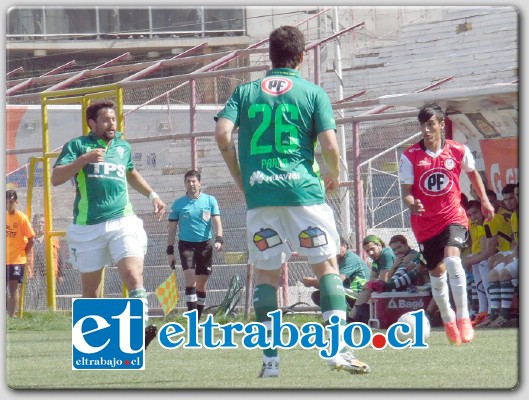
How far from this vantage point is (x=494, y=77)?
15.9 m

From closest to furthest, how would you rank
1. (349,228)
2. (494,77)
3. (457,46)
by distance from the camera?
1. (349,228)
2. (494,77)
3. (457,46)

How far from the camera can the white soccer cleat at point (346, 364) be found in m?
6.43

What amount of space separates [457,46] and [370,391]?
37.8ft

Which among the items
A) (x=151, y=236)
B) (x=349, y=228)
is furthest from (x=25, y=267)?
(x=349, y=228)

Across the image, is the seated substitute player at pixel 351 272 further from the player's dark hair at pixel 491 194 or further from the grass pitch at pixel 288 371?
the grass pitch at pixel 288 371

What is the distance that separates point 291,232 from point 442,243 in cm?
253

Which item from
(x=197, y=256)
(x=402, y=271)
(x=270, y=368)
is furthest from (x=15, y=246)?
(x=270, y=368)

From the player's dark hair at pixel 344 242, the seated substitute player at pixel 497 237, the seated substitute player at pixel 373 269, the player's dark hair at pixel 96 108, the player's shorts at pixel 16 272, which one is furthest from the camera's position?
the player's shorts at pixel 16 272

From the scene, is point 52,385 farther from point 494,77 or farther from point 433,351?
point 494,77

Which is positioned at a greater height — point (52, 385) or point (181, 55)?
point (181, 55)

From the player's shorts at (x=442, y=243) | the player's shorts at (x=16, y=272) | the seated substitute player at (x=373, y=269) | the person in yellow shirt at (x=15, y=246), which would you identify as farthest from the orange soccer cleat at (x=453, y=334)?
the player's shorts at (x=16, y=272)

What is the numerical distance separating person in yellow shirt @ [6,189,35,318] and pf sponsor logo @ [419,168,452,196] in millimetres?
5861

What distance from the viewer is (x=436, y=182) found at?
8.86m

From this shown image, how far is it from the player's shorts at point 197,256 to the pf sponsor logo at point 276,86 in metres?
6.52
